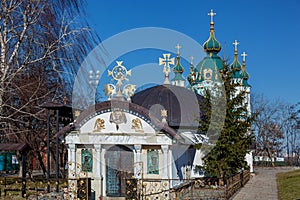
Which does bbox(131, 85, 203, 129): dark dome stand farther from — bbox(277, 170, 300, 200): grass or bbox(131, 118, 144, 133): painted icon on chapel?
bbox(277, 170, 300, 200): grass

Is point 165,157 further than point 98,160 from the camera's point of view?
No

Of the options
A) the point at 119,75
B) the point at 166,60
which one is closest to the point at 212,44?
the point at 166,60

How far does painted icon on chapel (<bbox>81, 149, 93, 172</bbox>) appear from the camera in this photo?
48.3 feet

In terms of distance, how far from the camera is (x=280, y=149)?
51.2m

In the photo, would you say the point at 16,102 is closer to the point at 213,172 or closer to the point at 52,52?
the point at 52,52

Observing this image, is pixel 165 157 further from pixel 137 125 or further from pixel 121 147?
pixel 121 147

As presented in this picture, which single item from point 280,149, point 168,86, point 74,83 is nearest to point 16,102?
point 74,83

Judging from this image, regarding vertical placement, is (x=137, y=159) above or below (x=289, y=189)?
above

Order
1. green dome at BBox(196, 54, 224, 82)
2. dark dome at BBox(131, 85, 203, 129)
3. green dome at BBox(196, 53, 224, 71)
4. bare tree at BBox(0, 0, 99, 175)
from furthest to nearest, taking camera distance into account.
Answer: green dome at BBox(196, 53, 224, 71)
green dome at BBox(196, 54, 224, 82)
dark dome at BBox(131, 85, 203, 129)
bare tree at BBox(0, 0, 99, 175)

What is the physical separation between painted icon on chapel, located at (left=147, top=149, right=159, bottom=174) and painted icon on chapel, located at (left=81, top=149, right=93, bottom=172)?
214cm

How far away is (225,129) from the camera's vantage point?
57.3ft

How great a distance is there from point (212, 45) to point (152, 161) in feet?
69.0

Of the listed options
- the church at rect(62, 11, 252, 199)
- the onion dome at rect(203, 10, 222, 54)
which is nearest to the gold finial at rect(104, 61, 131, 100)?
the church at rect(62, 11, 252, 199)

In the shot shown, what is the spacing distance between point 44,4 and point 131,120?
4942mm
